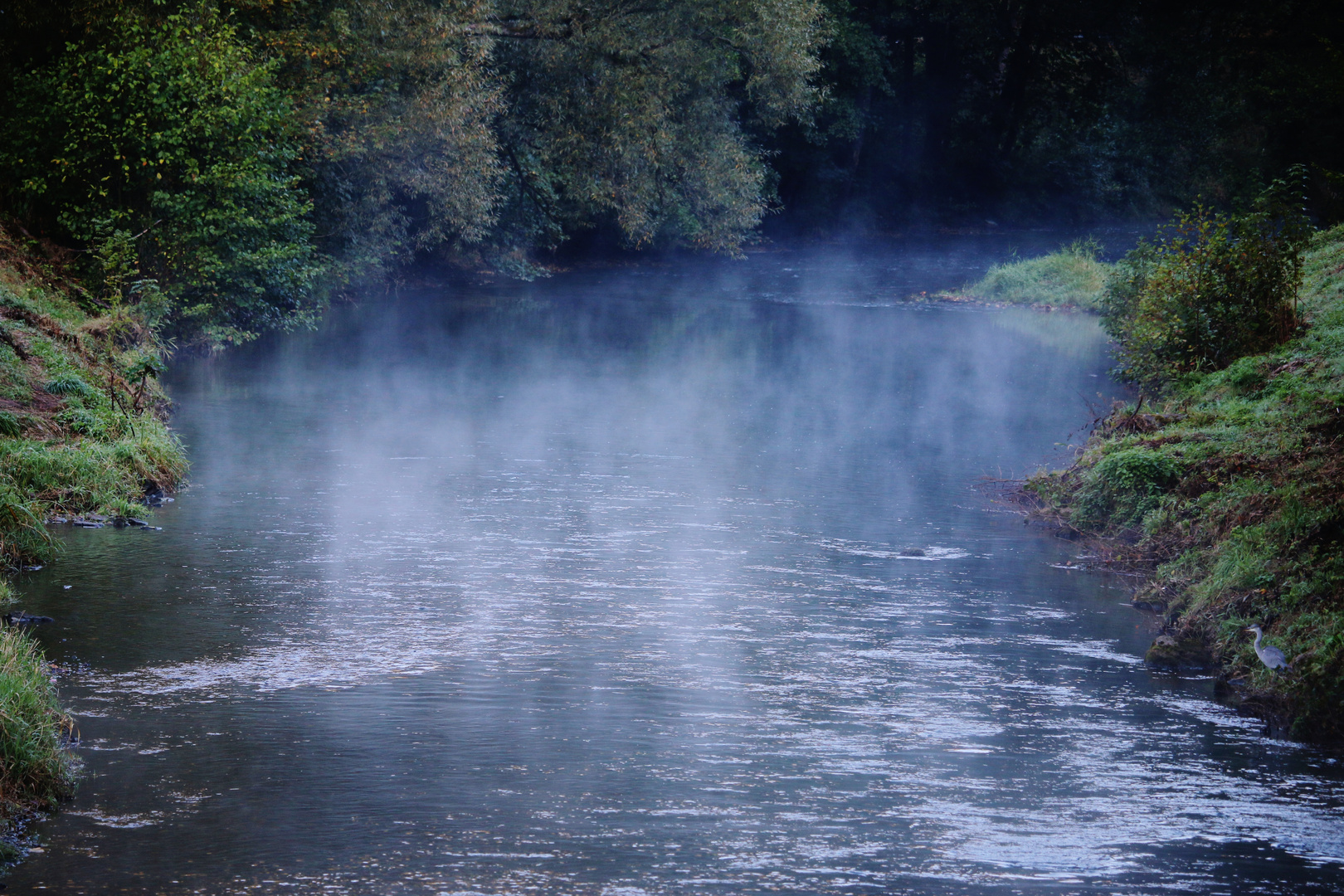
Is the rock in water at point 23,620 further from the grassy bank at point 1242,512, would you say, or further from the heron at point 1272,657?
the heron at point 1272,657

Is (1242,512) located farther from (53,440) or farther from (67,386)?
(67,386)

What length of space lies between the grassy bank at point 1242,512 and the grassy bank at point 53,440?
732 centimetres

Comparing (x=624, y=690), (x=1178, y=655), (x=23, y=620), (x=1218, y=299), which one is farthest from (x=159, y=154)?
(x=1178, y=655)

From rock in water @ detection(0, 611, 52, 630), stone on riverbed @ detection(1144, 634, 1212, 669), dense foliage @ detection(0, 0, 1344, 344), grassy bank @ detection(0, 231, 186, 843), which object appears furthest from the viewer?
dense foliage @ detection(0, 0, 1344, 344)

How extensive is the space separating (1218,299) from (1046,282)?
2397 centimetres

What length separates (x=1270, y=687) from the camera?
8.71 metres

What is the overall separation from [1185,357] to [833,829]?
10934mm

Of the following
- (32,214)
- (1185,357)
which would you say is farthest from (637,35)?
(1185,357)

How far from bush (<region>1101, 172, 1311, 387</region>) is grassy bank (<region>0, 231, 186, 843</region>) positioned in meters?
11.5

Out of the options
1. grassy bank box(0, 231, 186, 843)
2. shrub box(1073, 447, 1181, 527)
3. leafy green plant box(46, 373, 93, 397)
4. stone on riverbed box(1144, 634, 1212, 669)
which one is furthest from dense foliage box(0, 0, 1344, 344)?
stone on riverbed box(1144, 634, 1212, 669)

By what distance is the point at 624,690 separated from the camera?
8656 millimetres

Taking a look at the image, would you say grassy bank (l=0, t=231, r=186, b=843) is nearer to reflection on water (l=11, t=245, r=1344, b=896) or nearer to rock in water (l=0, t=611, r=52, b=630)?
rock in water (l=0, t=611, r=52, b=630)

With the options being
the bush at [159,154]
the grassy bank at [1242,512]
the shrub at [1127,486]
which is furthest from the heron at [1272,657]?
the bush at [159,154]

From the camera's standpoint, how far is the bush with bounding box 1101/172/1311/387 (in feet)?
51.0
